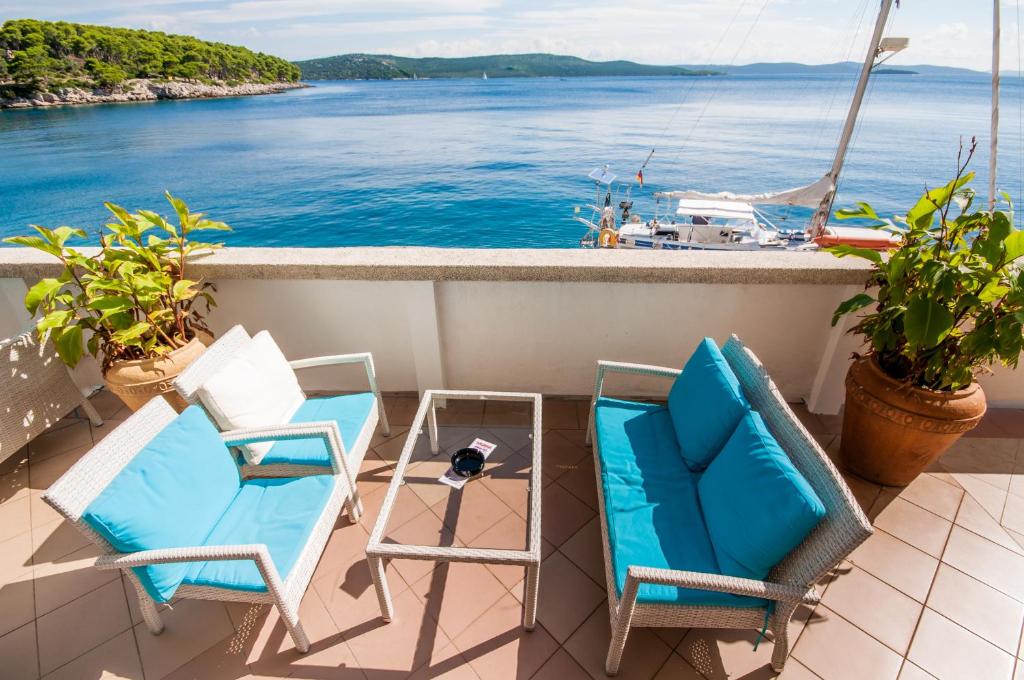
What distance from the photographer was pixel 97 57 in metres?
58.1

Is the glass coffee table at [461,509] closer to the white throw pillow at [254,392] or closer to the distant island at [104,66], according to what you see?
the white throw pillow at [254,392]

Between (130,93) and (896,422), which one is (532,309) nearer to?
(896,422)

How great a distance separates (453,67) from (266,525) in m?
144

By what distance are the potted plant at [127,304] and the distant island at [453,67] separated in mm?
142488

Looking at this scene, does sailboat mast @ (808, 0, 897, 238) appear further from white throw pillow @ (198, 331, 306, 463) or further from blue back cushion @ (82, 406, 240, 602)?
Answer: blue back cushion @ (82, 406, 240, 602)

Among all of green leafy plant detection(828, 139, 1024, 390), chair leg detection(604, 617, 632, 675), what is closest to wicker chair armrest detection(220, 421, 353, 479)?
chair leg detection(604, 617, 632, 675)

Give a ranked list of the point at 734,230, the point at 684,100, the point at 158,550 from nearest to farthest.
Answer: the point at 158,550 < the point at 734,230 < the point at 684,100

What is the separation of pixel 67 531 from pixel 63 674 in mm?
865

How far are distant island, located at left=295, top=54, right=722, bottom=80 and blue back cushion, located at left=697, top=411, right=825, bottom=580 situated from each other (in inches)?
5674

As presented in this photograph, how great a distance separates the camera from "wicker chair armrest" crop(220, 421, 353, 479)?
2.07 m

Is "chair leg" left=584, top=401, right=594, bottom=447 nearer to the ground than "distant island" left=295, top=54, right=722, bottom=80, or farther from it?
nearer to the ground

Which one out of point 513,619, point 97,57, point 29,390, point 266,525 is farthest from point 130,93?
point 513,619

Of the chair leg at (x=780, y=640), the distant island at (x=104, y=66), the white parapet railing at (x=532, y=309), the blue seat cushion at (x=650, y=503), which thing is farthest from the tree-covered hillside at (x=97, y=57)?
the chair leg at (x=780, y=640)

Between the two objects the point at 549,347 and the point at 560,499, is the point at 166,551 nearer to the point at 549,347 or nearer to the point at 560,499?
the point at 560,499
